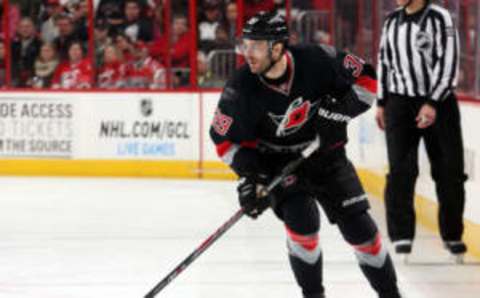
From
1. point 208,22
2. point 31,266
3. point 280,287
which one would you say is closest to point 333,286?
point 280,287

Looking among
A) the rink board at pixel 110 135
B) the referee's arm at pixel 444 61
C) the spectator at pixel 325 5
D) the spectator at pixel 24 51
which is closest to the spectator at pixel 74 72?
the rink board at pixel 110 135

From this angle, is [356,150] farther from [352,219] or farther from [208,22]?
A: [352,219]

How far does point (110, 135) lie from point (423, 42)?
5.18 meters

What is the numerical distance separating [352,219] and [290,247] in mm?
280

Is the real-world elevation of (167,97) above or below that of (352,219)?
below

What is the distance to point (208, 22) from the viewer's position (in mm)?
11367

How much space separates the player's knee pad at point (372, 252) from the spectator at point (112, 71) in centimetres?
653

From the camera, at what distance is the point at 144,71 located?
456 inches

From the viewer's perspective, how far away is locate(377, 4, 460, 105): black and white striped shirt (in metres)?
6.48

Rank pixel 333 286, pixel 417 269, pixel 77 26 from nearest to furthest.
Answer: pixel 333 286
pixel 417 269
pixel 77 26

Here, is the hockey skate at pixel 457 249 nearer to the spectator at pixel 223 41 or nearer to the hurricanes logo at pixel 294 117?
the hurricanes logo at pixel 294 117

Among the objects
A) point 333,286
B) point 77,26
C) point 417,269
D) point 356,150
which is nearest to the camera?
point 333,286

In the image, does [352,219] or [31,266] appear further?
→ [31,266]

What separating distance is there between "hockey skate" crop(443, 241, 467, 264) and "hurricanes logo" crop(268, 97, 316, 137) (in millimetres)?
1861
